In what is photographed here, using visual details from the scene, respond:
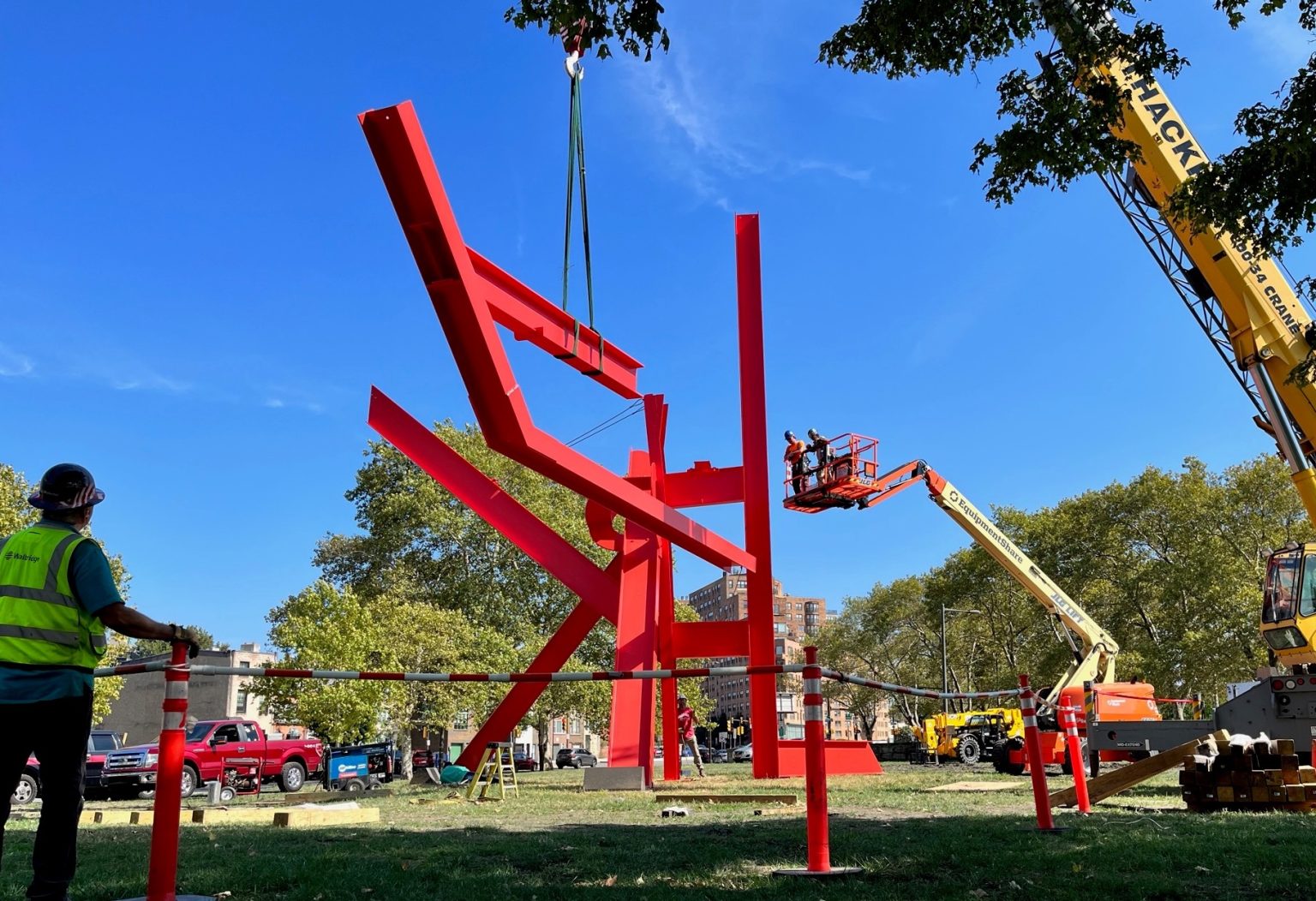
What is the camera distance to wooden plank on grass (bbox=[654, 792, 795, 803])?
10539mm

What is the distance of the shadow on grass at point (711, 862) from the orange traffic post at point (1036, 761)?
0.24m

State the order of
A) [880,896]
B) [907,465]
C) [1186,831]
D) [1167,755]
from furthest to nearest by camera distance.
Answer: [907,465] < [1167,755] < [1186,831] < [880,896]

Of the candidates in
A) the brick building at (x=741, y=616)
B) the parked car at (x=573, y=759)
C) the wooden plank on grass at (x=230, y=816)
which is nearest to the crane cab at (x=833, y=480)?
the wooden plank on grass at (x=230, y=816)

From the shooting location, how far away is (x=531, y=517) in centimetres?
1691

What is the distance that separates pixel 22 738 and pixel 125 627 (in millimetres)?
588

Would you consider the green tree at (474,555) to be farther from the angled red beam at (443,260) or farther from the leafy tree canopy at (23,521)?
the angled red beam at (443,260)

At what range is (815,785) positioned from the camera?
18.2 feet

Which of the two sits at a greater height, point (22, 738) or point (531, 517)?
point (531, 517)

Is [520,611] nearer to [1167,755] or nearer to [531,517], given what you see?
[531,517]

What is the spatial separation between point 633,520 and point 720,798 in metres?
5.37

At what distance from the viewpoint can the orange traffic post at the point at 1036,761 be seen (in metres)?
7.39

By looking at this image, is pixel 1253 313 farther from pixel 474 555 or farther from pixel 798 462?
pixel 474 555

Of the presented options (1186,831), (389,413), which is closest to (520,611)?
(389,413)

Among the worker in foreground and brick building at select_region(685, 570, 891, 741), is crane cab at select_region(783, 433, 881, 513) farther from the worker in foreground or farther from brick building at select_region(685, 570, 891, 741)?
brick building at select_region(685, 570, 891, 741)
